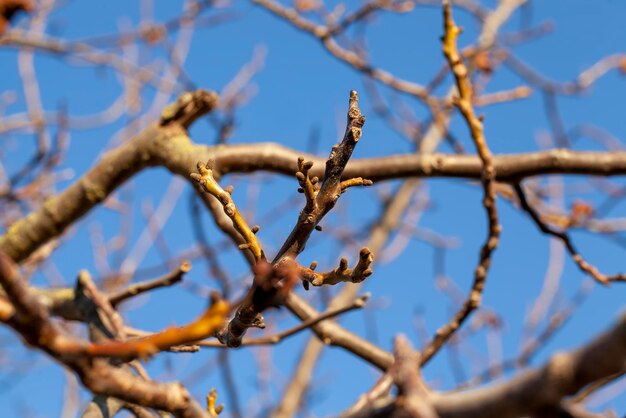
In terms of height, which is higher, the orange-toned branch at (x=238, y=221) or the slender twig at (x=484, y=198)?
the slender twig at (x=484, y=198)

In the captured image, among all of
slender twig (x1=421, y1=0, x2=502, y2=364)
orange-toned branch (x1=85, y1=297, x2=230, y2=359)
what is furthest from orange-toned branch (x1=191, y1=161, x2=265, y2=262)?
slender twig (x1=421, y1=0, x2=502, y2=364)

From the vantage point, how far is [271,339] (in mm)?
1703

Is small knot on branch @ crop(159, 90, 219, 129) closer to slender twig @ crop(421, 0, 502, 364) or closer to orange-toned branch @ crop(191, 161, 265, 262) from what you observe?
slender twig @ crop(421, 0, 502, 364)

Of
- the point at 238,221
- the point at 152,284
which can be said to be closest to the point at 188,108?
the point at 152,284

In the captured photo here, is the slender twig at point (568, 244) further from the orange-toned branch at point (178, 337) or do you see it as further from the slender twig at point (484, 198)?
the orange-toned branch at point (178, 337)

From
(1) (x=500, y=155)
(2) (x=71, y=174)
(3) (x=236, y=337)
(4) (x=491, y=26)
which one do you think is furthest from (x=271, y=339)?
(4) (x=491, y=26)

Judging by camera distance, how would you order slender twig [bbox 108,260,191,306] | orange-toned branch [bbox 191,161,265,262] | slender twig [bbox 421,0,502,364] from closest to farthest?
orange-toned branch [bbox 191,161,265,262], slender twig [bbox 108,260,191,306], slender twig [bbox 421,0,502,364]

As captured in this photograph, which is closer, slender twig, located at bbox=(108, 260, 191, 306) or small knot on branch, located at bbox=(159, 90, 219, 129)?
slender twig, located at bbox=(108, 260, 191, 306)

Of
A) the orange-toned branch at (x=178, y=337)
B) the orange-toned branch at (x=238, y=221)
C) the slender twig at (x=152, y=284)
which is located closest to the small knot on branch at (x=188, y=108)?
the slender twig at (x=152, y=284)

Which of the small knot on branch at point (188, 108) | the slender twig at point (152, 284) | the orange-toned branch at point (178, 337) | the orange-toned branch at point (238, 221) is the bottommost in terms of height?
the orange-toned branch at point (178, 337)

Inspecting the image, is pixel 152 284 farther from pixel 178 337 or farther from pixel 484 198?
pixel 178 337

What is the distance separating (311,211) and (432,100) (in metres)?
2.98

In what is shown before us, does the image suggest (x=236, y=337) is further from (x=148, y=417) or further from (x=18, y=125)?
(x=18, y=125)

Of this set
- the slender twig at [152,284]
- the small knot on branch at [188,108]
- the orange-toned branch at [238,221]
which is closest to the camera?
the orange-toned branch at [238,221]
